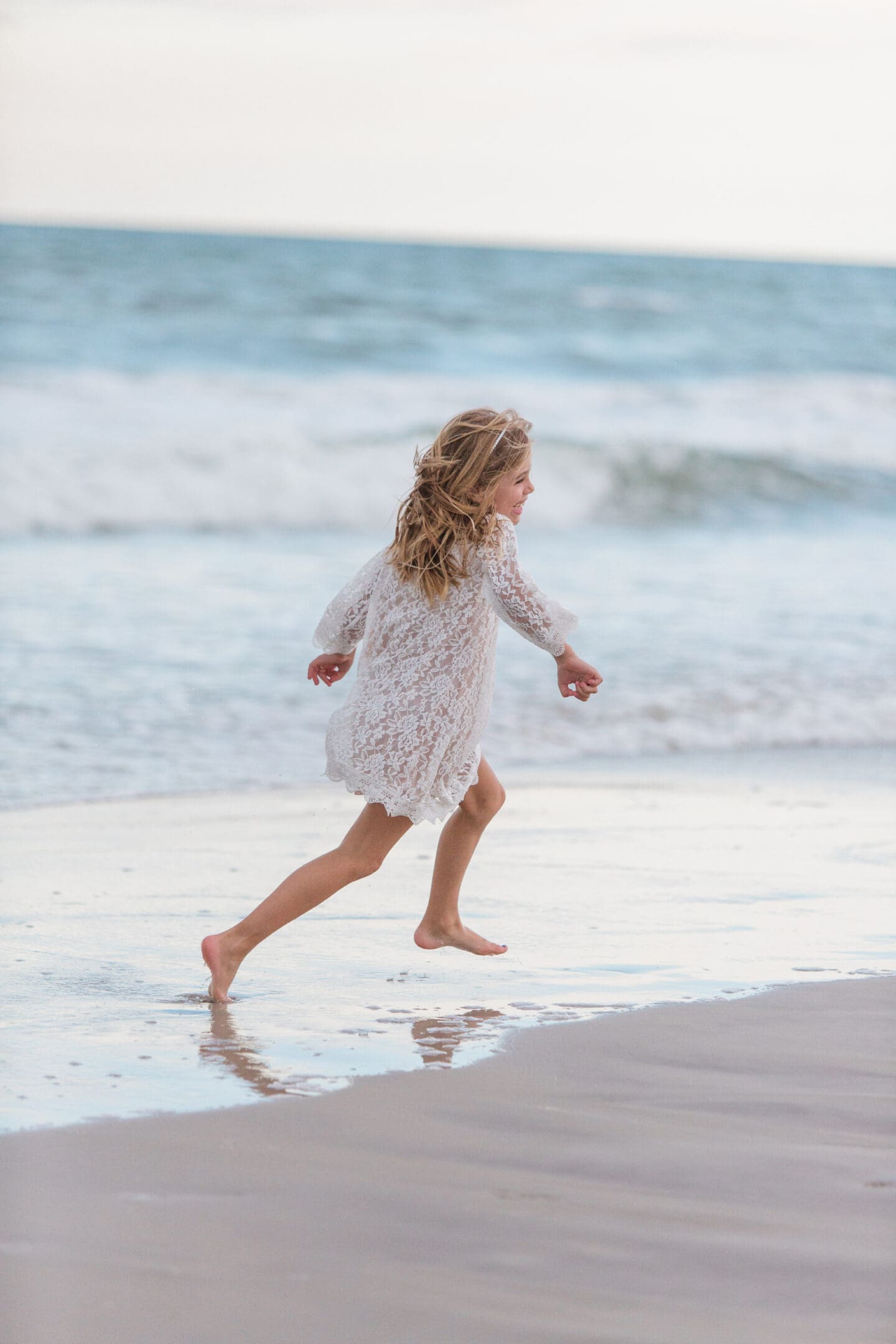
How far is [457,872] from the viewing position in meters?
3.60

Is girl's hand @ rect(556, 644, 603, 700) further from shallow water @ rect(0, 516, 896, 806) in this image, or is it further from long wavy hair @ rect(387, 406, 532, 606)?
shallow water @ rect(0, 516, 896, 806)

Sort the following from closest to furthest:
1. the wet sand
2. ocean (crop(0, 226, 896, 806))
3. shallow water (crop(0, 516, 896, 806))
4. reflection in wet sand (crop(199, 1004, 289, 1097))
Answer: the wet sand, reflection in wet sand (crop(199, 1004, 289, 1097)), shallow water (crop(0, 516, 896, 806)), ocean (crop(0, 226, 896, 806))

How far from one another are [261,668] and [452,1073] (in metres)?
4.28

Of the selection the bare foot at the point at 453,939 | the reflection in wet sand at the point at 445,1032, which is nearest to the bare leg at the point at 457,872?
the bare foot at the point at 453,939

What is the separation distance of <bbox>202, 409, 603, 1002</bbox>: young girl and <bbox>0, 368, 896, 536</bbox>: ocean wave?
845cm

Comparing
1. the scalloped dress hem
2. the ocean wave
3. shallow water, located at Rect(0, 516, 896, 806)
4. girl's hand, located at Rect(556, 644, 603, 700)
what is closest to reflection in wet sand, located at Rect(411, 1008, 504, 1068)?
the scalloped dress hem

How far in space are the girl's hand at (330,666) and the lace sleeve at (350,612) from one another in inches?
0.9

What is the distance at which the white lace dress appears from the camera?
3324 millimetres

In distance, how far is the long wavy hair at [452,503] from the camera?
3.34m

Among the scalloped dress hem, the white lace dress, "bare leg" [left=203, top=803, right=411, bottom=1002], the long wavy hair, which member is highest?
the long wavy hair

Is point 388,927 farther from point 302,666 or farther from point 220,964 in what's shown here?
point 302,666

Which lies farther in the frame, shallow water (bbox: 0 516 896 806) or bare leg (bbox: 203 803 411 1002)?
shallow water (bbox: 0 516 896 806)

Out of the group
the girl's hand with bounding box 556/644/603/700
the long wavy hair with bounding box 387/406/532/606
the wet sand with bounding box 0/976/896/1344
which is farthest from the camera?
the long wavy hair with bounding box 387/406/532/606

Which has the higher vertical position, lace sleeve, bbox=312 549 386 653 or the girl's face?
the girl's face
